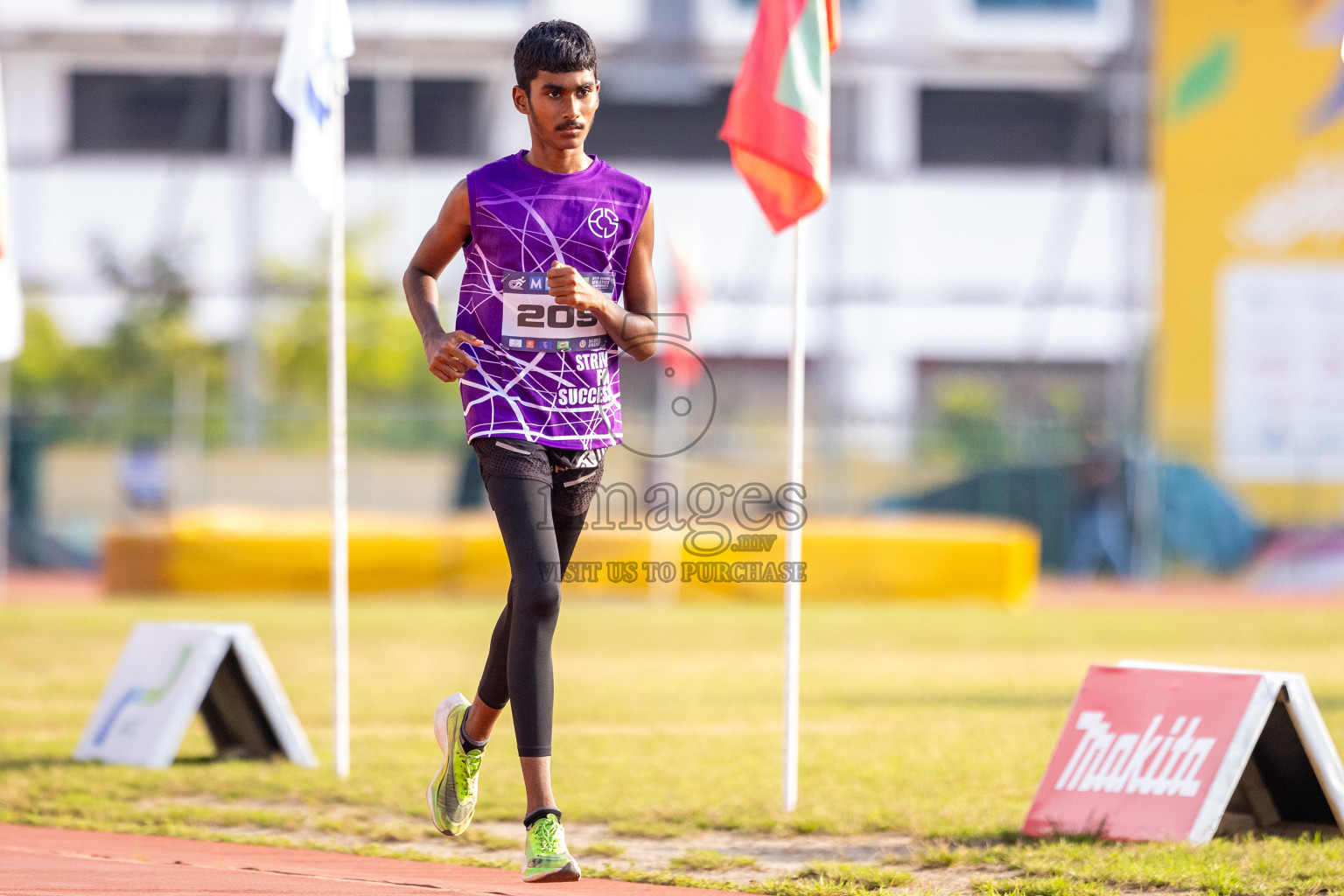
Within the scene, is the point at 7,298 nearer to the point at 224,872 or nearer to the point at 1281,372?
the point at 224,872

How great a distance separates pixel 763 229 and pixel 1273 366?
986 cm

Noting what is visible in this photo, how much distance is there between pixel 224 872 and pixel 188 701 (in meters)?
2.29

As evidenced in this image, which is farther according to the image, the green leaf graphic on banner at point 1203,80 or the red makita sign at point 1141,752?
the green leaf graphic on banner at point 1203,80

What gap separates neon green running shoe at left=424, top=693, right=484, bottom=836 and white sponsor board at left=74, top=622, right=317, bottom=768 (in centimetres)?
236

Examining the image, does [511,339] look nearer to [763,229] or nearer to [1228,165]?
[1228,165]

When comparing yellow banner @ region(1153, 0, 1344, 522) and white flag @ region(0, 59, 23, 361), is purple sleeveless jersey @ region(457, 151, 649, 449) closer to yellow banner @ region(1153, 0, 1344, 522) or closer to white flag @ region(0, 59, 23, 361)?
white flag @ region(0, 59, 23, 361)

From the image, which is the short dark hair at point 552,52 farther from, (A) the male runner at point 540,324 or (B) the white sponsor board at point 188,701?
(B) the white sponsor board at point 188,701

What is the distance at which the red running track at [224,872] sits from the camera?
4.49 metres

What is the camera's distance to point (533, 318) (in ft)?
14.6

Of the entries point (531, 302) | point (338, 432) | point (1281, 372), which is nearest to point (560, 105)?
point (531, 302)

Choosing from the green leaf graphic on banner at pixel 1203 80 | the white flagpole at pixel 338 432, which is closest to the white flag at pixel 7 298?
the white flagpole at pixel 338 432

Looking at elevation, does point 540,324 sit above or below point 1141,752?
above

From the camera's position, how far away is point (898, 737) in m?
7.68

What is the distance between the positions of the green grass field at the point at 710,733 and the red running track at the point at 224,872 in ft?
1.08
